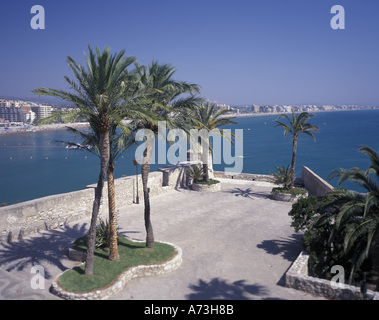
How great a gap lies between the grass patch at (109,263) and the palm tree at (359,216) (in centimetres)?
483

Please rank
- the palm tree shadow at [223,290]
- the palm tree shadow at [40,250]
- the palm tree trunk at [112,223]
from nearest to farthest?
the palm tree shadow at [223,290]
the palm tree trunk at [112,223]
the palm tree shadow at [40,250]

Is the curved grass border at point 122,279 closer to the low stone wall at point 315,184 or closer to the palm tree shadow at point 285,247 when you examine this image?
the palm tree shadow at point 285,247

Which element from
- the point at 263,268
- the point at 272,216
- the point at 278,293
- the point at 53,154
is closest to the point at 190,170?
the point at 272,216

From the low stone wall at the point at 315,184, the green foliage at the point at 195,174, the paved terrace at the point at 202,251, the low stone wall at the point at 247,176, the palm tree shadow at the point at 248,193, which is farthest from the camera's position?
the low stone wall at the point at 247,176

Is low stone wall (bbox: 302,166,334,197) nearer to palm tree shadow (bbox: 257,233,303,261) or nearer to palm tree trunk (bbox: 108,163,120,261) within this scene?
palm tree shadow (bbox: 257,233,303,261)

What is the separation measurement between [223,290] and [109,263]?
3.10m

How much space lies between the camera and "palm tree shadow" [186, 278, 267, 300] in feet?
23.9

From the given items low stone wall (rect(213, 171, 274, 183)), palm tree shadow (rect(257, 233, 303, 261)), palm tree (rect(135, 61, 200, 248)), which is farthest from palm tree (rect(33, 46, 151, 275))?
low stone wall (rect(213, 171, 274, 183))

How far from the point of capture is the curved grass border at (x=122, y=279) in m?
6.84

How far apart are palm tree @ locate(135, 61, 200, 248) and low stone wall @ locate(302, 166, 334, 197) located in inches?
334

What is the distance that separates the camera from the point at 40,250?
9.47 m

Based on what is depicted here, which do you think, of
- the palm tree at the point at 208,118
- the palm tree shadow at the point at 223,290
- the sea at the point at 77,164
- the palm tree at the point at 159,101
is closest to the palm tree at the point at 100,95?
the palm tree at the point at 159,101

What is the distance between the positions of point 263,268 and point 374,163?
428 cm

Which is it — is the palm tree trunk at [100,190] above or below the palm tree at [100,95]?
below
